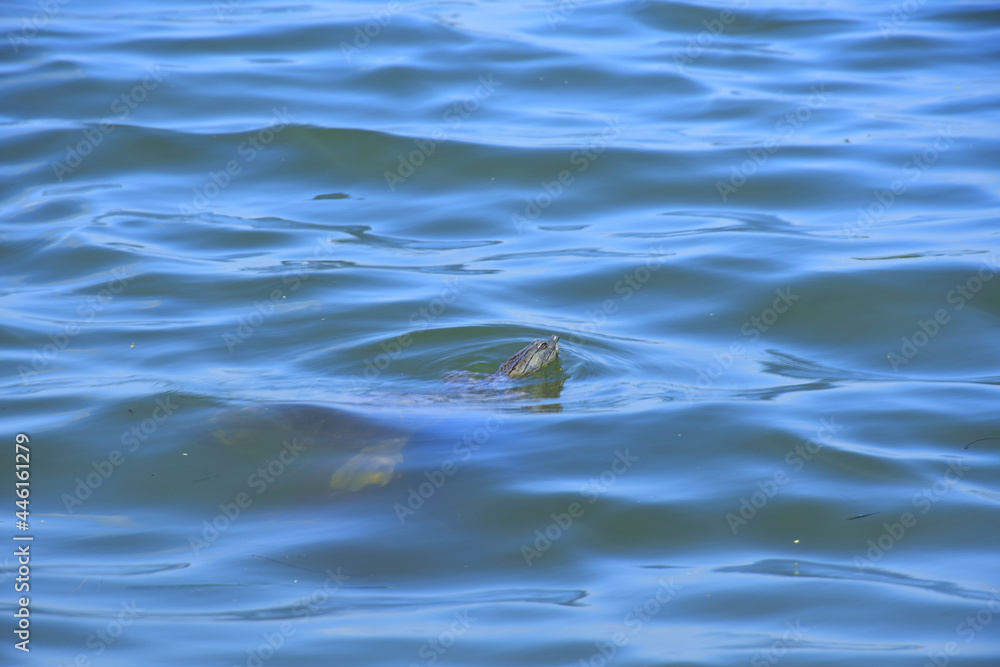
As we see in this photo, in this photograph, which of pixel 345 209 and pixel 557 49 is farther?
pixel 557 49

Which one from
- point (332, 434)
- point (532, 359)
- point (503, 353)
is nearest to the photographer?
point (332, 434)

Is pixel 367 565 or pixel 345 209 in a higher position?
pixel 345 209

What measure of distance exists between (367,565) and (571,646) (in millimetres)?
1050

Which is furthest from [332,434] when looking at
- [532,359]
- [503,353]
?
[503,353]

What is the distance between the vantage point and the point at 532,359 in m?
5.75

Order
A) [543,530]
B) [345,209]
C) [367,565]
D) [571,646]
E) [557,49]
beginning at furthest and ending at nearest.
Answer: [557,49] < [345,209] < [543,530] < [367,565] < [571,646]

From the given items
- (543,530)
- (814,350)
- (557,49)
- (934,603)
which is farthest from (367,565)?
(557,49)

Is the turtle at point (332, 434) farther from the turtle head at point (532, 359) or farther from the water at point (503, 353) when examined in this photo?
the turtle head at point (532, 359)

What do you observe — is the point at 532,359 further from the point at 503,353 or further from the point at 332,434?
the point at 332,434

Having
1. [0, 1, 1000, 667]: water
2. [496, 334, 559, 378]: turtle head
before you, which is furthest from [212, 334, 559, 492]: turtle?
[496, 334, 559, 378]: turtle head

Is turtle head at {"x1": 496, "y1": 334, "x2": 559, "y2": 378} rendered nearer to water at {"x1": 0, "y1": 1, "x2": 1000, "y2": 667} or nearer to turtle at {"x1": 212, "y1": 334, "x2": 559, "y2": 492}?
water at {"x1": 0, "y1": 1, "x2": 1000, "y2": 667}

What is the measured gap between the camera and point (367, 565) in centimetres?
432

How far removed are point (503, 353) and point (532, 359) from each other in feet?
1.90

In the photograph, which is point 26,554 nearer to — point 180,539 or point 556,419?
point 180,539
